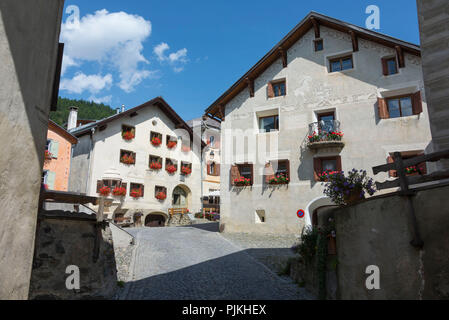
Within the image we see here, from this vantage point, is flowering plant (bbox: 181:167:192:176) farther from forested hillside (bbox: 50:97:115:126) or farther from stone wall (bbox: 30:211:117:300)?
forested hillside (bbox: 50:97:115:126)

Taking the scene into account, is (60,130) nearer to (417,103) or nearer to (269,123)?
(269,123)

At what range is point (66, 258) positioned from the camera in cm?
688

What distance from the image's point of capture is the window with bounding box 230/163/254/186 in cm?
1864

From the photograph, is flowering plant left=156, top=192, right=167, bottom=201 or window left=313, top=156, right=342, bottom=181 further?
flowering plant left=156, top=192, right=167, bottom=201

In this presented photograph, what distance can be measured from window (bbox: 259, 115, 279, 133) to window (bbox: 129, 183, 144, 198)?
1222 centimetres

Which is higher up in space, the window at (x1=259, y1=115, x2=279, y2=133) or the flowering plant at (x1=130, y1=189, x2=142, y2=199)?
the window at (x1=259, y1=115, x2=279, y2=133)

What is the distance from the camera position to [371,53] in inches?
666

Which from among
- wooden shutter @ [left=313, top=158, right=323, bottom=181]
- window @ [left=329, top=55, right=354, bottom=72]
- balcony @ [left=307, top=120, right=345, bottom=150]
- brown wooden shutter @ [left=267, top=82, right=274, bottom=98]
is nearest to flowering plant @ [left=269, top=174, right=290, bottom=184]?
wooden shutter @ [left=313, top=158, right=323, bottom=181]

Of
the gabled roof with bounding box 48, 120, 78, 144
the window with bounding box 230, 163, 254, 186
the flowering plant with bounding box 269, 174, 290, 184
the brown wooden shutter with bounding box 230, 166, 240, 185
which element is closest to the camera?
the flowering plant with bounding box 269, 174, 290, 184

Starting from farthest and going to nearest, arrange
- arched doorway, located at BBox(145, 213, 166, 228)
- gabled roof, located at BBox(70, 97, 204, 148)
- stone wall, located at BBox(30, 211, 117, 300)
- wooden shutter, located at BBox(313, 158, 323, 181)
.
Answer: arched doorway, located at BBox(145, 213, 166, 228)
gabled roof, located at BBox(70, 97, 204, 148)
wooden shutter, located at BBox(313, 158, 323, 181)
stone wall, located at BBox(30, 211, 117, 300)

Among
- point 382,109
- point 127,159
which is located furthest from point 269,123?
point 127,159

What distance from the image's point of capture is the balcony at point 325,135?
16.3 m

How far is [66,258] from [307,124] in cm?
1378
